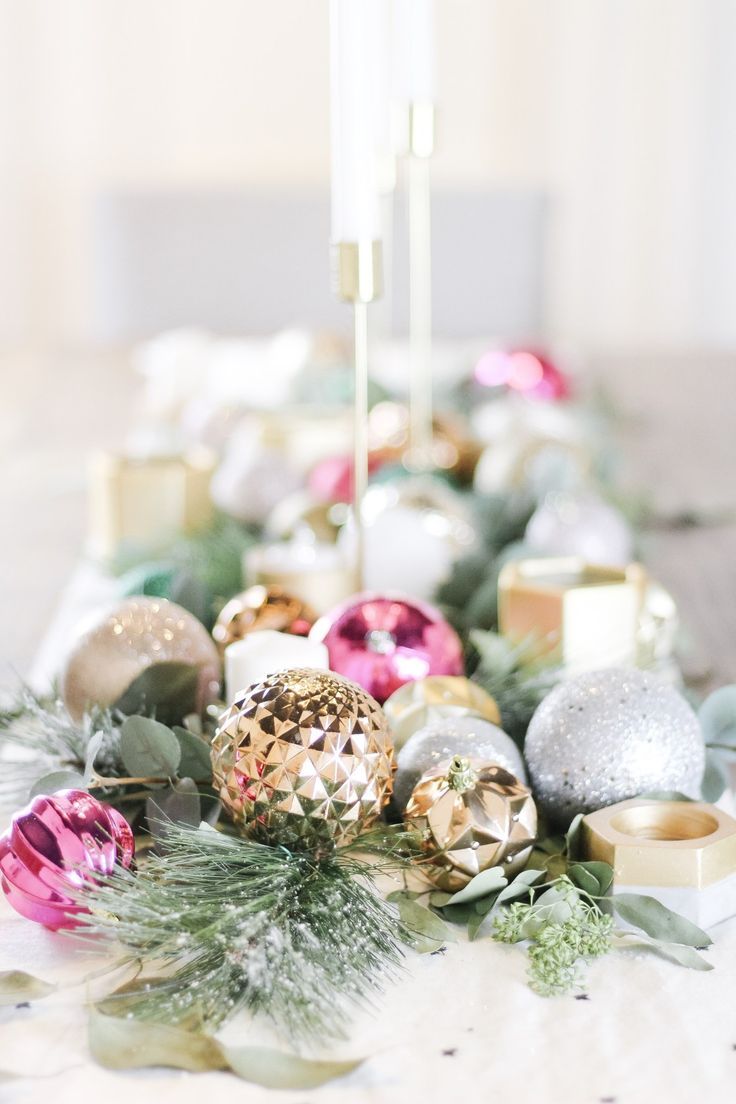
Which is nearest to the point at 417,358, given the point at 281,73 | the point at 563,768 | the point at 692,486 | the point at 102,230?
the point at 692,486

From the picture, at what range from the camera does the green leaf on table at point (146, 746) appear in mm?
497

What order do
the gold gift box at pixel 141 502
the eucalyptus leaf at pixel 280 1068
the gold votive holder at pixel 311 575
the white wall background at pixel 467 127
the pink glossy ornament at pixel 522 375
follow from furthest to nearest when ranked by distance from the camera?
the white wall background at pixel 467 127 < the pink glossy ornament at pixel 522 375 < the gold gift box at pixel 141 502 < the gold votive holder at pixel 311 575 < the eucalyptus leaf at pixel 280 1068

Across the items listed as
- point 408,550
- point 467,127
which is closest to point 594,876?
point 408,550

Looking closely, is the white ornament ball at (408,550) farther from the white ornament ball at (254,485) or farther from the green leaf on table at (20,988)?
the green leaf on table at (20,988)

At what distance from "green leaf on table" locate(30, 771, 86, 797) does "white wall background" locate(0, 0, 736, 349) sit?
266 cm

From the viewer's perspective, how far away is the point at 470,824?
456mm

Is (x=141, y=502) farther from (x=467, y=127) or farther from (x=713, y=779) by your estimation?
(x=467, y=127)

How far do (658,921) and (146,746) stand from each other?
20cm

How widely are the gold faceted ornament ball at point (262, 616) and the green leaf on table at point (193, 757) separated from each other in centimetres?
12

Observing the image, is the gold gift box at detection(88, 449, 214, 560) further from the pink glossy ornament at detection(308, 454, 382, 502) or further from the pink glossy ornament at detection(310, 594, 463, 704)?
the pink glossy ornament at detection(310, 594, 463, 704)

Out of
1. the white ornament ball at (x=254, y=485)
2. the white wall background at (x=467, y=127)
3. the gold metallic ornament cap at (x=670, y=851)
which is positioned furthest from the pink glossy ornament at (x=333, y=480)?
the white wall background at (x=467, y=127)

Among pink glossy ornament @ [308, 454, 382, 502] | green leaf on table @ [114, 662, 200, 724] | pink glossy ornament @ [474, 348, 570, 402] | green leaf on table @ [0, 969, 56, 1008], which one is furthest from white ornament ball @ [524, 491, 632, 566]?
pink glossy ornament @ [474, 348, 570, 402]

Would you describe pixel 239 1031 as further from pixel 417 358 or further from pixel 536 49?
pixel 536 49

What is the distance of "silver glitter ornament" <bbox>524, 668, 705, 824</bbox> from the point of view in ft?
1.62
